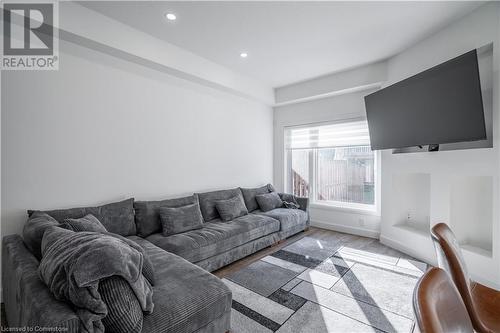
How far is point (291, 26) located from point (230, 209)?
8.68 ft

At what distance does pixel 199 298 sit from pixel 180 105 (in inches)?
112

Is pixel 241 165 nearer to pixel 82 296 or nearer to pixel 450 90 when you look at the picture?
pixel 450 90

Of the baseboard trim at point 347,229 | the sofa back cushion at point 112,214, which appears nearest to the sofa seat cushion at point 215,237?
the sofa back cushion at point 112,214

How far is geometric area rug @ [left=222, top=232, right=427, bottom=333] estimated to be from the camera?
6.36 feet

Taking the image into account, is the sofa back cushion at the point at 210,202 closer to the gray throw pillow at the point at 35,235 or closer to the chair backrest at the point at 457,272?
the gray throw pillow at the point at 35,235

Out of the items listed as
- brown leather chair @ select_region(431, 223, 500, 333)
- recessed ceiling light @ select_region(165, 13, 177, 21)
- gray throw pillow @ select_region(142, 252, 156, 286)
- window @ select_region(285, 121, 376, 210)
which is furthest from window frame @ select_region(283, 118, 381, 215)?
gray throw pillow @ select_region(142, 252, 156, 286)

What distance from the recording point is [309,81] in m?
4.57

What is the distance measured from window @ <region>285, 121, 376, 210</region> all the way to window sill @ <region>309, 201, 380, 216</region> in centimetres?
3

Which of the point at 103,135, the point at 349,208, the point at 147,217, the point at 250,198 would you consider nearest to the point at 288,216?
the point at 250,198

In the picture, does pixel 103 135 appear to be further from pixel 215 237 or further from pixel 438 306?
pixel 438 306

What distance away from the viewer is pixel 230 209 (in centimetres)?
368

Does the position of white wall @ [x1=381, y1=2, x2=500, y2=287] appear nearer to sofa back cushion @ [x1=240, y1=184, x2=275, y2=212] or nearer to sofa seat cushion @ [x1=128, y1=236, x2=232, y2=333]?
sofa back cushion @ [x1=240, y1=184, x2=275, y2=212]

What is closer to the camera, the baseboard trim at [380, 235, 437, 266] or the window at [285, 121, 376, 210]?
the baseboard trim at [380, 235, 437, 266]

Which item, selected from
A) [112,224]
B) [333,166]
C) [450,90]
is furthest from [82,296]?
[333,166]
